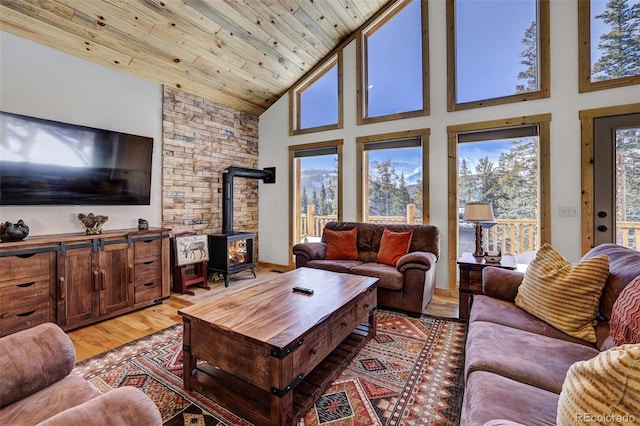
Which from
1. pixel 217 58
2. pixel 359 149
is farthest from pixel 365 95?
pixel 217 58

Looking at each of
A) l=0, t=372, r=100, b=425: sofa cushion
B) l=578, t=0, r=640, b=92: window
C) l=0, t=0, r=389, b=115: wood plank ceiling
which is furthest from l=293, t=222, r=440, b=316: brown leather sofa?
l=0, t=0, r=389, b=115: wood plank ceiling

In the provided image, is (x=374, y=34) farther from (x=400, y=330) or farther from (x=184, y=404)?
(x=184, y=404)

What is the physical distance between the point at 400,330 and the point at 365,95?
339cm

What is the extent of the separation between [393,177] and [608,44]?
2.64 meters

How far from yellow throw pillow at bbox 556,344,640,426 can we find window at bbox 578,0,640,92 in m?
3.64

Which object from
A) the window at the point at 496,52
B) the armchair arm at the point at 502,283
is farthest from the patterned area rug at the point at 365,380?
the window at the point at 496,52

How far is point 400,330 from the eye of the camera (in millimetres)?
2725

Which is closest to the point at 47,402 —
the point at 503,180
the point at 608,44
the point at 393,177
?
the point at 393,177

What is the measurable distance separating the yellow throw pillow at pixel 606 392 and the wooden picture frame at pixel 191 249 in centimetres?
391

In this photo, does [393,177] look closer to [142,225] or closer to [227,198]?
[227,198]

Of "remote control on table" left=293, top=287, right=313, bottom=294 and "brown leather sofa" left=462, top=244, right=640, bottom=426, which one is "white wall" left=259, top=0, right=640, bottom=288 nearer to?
"brown leather sofa" left=462, top=244, right=640, bottom=426

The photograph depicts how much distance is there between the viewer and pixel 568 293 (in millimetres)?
1729

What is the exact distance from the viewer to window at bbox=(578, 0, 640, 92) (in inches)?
117

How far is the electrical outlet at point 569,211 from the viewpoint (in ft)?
10.4
